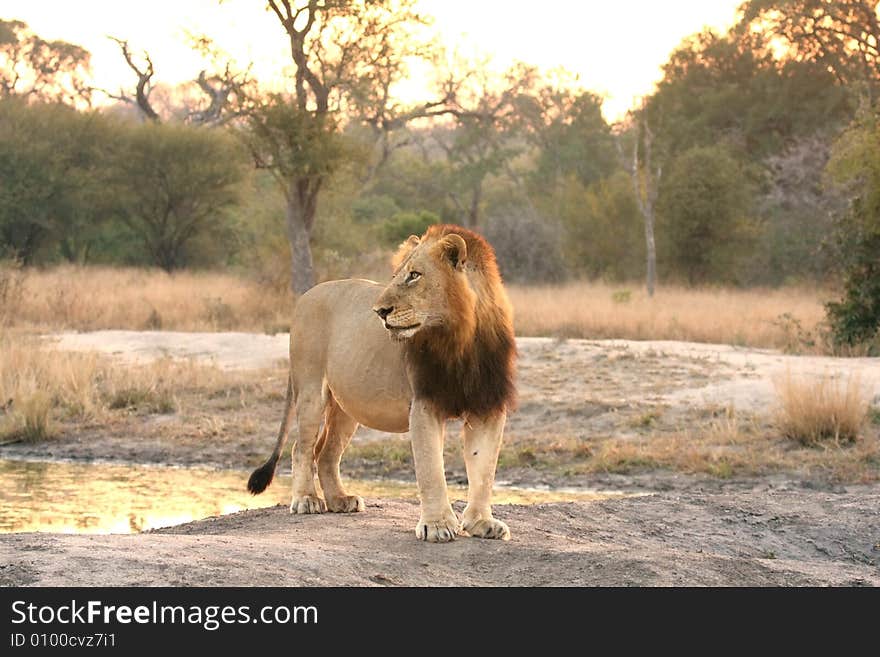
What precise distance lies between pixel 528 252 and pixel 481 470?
2561cm

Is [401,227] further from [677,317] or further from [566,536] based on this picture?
[566,536]

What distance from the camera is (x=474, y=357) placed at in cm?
590

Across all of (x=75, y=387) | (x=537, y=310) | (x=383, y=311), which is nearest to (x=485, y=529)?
(x=383, y=311)

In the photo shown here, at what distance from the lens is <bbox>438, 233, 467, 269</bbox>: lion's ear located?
229 inches

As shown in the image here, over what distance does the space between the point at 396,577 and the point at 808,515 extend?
12.4 ft

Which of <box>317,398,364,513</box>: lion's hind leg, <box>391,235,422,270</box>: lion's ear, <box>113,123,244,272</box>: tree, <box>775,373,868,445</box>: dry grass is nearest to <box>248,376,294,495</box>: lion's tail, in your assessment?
<box>317,398,364,513</box>: lion's hind leg

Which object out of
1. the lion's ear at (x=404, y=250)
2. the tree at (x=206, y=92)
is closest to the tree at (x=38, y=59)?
the tree at (x=206, y=92)

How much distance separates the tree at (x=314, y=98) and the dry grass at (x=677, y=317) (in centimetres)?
396

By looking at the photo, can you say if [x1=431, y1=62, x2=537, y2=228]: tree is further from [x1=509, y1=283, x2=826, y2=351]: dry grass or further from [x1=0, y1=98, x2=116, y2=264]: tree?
[x1=509, y1=283, x2=826, y2=351]: dry grass

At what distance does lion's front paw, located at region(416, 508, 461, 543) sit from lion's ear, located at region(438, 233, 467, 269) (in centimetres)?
108

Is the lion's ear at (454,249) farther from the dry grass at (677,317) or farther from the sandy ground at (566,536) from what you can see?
the dry grass at (677,317)

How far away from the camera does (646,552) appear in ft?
19.7

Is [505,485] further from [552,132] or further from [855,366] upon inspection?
[552,132]
